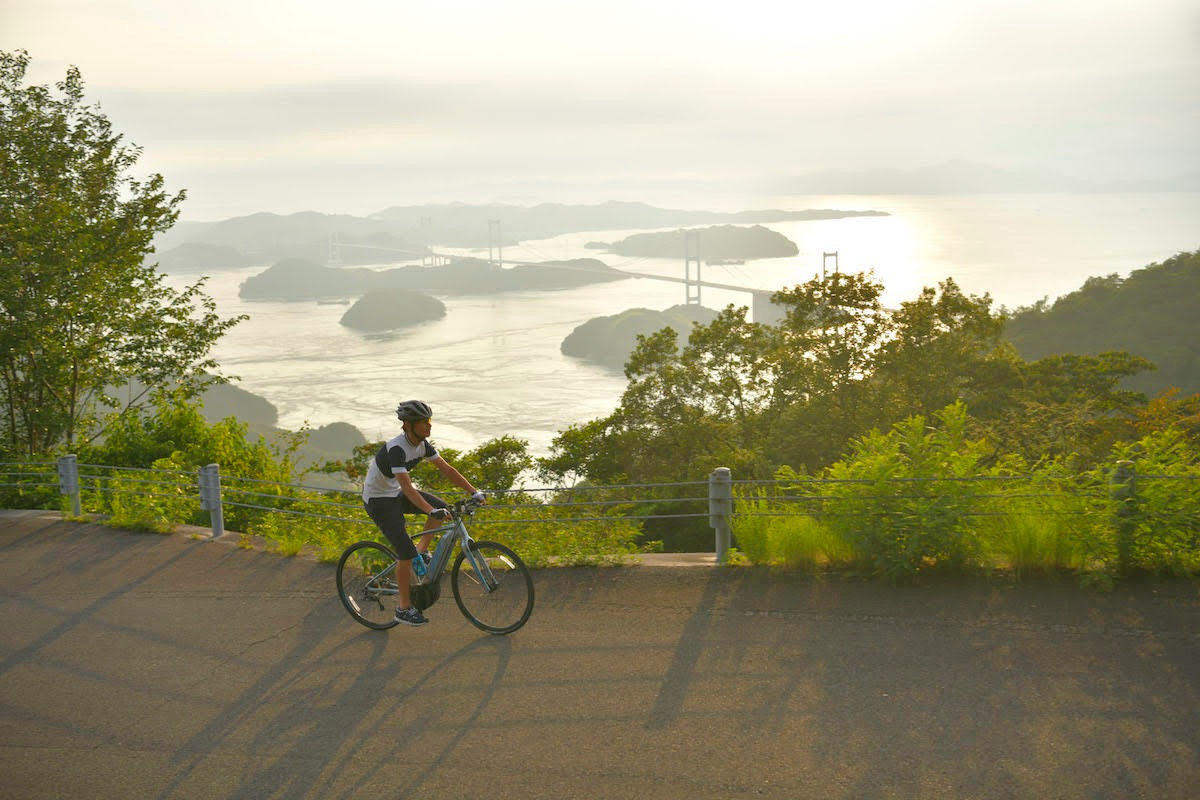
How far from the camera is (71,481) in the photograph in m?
10.6

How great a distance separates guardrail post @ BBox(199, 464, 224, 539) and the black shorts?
4.04 m

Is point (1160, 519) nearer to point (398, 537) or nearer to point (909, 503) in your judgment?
point (909, 503)

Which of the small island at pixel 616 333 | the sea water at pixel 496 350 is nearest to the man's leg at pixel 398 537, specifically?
the sea water at pixel 496 350

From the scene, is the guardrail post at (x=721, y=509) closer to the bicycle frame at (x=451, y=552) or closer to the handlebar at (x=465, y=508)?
the bicycle frame at (x=451, y=552)

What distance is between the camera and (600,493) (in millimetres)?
26250

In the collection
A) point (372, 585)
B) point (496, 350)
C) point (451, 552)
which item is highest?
point (451, 552)

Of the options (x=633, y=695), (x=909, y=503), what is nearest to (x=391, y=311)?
(x=909, y=503)

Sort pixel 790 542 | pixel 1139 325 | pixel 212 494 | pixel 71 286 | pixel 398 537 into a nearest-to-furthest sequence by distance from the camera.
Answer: pixel 398 537
pixel 790 542
pixel 212 494
pixel 71 286
pixel 1139 325

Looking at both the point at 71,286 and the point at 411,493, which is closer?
the point at 411,493

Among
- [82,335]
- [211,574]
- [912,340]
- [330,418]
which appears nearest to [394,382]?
[330,418]

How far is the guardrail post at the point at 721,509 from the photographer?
Result: 24.4 feet

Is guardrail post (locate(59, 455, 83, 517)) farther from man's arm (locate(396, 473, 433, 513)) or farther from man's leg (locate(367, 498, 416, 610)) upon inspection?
man's arm (locate(396, 473, 433, 513))

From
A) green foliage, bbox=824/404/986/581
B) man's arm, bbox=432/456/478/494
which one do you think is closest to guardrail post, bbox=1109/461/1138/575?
green foliage, bbox=824/404/986/581

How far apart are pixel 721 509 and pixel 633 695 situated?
258 centimetres
